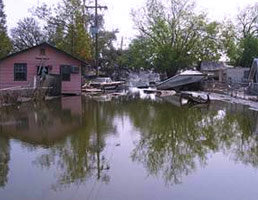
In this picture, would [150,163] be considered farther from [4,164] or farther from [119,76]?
[119,76]

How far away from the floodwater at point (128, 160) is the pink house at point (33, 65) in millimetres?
18764

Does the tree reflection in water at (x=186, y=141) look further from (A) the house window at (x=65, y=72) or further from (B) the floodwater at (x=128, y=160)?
(A) the house window at (x=65, y=72)

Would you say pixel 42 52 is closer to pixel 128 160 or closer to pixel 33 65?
pixel 33 65

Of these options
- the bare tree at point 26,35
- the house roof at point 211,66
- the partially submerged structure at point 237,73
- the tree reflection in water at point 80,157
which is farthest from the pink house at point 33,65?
the bare tree at point 26,35

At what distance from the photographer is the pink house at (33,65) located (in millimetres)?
34938

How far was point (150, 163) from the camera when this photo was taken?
9344mm

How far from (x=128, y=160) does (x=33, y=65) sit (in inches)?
1077

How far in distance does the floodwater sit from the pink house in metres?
18.8

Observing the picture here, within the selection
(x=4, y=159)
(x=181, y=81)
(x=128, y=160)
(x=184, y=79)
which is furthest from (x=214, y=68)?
(x=4, y=159)

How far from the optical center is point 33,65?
116ft

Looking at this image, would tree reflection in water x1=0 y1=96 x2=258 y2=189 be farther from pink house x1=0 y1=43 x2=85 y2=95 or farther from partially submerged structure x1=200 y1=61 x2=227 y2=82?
partially submerged structure x1=200 y1=61 x2=227 y2=82

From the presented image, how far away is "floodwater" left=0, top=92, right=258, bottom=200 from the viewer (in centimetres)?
719

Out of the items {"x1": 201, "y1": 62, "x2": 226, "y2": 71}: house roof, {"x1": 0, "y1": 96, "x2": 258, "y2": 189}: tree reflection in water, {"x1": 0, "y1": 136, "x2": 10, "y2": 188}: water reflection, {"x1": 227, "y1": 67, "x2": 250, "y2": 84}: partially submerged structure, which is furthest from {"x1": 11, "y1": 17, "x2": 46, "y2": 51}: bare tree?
{"x1": 0, "y1": 136, "x2": 10, "y2": 188}: water reflection

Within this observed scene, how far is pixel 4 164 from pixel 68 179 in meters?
2.13
